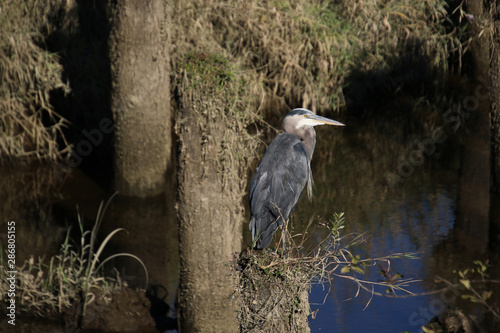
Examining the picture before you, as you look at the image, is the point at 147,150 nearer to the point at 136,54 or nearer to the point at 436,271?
the point at 136,54

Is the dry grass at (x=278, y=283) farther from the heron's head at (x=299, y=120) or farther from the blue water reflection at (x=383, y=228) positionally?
the heron's head at (x=299, y=120)

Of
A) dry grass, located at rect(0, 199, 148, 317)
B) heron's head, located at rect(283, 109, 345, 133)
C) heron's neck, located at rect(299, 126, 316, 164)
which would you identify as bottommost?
dry grass, located at rect(0, 199, 148, 317)

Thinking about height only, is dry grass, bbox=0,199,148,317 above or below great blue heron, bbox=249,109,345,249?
below

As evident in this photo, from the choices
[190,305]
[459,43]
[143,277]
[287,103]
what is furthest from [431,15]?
[190,305]

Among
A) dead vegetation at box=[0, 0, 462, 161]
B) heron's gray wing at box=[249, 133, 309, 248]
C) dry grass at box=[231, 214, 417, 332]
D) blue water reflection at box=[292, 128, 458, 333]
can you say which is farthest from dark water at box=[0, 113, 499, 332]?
dry grass at box=[231, 214, 417, 332]

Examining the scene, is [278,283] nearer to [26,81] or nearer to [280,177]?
[280,177]

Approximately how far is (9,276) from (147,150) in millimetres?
2659

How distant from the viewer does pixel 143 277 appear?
621 centimetres

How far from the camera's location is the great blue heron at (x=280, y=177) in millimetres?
4386

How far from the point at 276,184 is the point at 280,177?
0.23 ft

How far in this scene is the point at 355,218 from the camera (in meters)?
7.23

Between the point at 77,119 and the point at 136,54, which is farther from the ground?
the point at 136,54

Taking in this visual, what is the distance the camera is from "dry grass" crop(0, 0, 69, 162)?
8.28 m

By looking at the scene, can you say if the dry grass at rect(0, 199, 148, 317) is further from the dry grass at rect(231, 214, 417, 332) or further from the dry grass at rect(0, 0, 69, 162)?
the dry grass at rect(0, 0, 69, 162)
